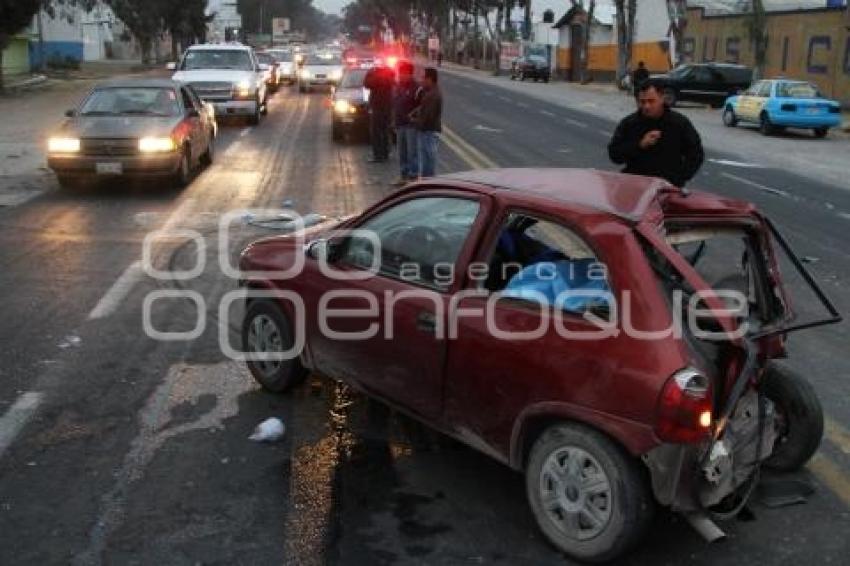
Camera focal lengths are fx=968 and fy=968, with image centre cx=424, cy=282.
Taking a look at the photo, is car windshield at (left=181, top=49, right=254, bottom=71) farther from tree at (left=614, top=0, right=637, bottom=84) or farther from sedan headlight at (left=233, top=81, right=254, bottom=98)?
tree at (left=614, top=0, right=637, bottom=84)

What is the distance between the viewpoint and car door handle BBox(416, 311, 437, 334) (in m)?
4.42

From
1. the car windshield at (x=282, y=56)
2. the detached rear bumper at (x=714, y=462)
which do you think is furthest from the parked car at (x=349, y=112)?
the car windshield at (x=282, y=56)

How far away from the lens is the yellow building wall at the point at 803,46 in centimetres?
3694

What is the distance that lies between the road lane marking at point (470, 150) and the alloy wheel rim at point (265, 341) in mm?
10106

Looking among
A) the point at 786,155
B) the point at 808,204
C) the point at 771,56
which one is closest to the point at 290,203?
the point at 808,204

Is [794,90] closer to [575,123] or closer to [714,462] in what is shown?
[575,123]

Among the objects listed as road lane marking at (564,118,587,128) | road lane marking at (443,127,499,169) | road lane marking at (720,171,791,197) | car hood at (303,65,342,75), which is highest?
car hood at (303,65,342,75)

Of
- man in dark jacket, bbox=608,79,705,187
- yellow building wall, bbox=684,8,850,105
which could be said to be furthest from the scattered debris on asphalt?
yellow building wall, bbox=684,8,850,105

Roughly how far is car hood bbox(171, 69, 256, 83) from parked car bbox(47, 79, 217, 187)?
8.60 meters

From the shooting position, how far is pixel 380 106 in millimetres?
16891

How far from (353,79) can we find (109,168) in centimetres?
928

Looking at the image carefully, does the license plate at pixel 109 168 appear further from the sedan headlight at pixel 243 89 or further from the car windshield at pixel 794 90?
the car windshield at pixel 794 90

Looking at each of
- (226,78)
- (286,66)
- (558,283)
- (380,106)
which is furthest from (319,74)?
(558,283)

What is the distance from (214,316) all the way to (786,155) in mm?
17617
